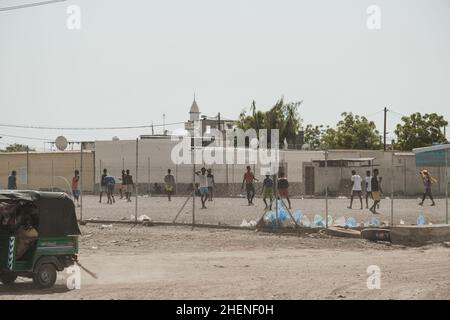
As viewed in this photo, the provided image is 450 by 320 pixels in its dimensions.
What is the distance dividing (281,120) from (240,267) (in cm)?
7013

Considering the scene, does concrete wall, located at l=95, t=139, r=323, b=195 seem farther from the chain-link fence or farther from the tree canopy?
the tree canopy

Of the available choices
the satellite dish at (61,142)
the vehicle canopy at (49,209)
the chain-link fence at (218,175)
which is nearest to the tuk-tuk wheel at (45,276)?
the vehicle canopy at (49,209)

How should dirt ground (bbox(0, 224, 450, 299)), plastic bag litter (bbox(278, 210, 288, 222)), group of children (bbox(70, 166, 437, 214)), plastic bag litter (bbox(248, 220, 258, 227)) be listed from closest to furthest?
dirt ground (bbox(0, 224, 450, 299)) → plastic bag litter (bbox(278, 210, 288, 222)) → plastic bag litter (bbox(248, 220, 258, 227)) → group of children (bbox(70, 166, 437, 214))

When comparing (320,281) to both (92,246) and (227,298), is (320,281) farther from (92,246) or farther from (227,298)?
(92,246)

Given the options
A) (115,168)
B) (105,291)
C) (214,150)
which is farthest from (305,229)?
(115,168)

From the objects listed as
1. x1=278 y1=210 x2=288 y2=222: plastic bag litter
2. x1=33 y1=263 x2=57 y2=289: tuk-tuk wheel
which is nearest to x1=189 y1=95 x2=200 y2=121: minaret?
x1=278 y1=210 x2=288 y2=222: plastic bag litter

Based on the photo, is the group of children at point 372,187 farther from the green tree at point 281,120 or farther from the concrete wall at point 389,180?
the green tree at point 281,120

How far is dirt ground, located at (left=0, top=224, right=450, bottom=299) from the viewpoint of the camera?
11805 millimetres

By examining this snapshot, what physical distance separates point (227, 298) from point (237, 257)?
18.0 ft

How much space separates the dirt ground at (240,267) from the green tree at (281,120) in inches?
2463

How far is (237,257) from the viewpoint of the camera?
16703 mm

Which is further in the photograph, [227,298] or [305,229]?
[305,229]

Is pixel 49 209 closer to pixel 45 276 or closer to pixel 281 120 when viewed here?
pixel 45 276

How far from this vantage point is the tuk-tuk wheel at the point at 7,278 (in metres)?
12.5
